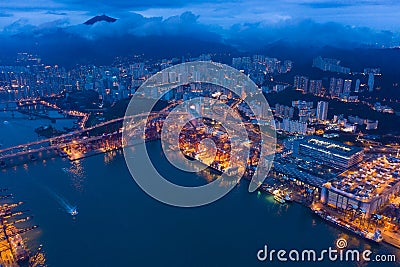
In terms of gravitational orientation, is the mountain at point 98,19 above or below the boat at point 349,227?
above

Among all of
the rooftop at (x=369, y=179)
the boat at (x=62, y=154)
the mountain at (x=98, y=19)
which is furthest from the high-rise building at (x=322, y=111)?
the mountain at (x=98, y=19)

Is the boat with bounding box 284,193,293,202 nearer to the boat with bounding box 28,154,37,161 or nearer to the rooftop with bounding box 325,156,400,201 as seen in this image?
the rooftop with bounding box 325,156,400,201

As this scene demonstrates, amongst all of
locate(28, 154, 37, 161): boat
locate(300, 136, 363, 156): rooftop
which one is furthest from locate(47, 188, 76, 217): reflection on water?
locate(300, 136, 363, 156): rooftop

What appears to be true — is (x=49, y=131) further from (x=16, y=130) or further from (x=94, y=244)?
(x=94, y=244)

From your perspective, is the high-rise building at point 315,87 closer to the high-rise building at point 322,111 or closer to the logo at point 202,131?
the logo at point 202,131

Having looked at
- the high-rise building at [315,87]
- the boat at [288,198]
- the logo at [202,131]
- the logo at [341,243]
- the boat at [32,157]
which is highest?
the high-rise building at [315,87]

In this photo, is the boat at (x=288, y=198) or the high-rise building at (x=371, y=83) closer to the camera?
the boat at (x=288, y=198)
